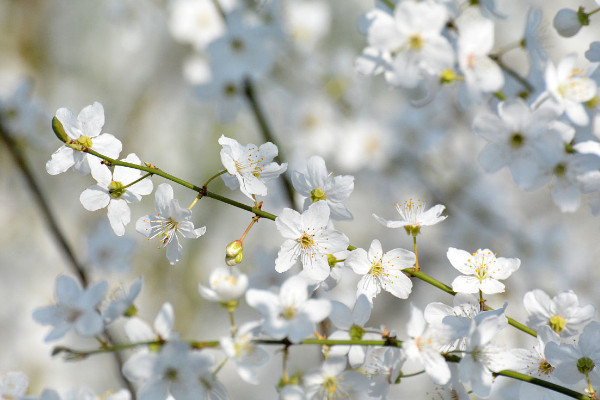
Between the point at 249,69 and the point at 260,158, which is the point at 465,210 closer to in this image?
the point at 249,69

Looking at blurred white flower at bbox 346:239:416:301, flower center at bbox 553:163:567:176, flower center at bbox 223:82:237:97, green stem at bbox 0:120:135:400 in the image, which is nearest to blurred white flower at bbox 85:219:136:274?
green stem at bbox 0:120:135:400

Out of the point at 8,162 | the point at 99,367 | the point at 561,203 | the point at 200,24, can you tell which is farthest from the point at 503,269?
the point at 8,162

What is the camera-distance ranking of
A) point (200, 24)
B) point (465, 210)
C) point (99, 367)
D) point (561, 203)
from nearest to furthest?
→ point (561, 203), point (200, 24), point (465, 210), point (99, 367)

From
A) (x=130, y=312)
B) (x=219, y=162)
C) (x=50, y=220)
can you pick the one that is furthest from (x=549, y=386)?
(x=219, y=162)

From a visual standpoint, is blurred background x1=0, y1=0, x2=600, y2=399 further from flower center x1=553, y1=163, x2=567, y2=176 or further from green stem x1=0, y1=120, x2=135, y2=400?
flower center x1=553, y1=163, x2=567, y2=176

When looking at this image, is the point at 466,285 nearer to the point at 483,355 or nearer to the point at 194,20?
the point at 483,355

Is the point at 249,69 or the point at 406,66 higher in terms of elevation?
the point at 406,66

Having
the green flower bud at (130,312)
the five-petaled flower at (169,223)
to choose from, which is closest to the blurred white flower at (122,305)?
the green flower bud at (130,312)
